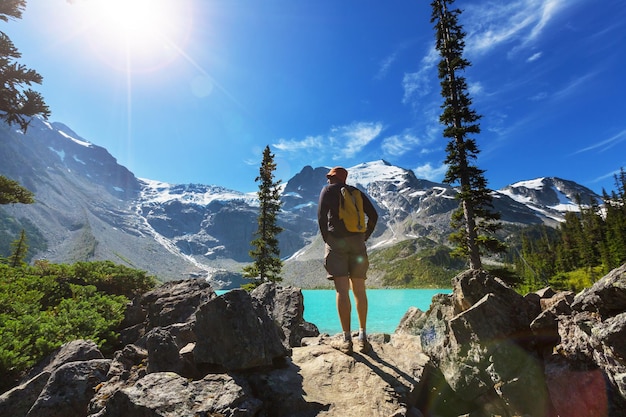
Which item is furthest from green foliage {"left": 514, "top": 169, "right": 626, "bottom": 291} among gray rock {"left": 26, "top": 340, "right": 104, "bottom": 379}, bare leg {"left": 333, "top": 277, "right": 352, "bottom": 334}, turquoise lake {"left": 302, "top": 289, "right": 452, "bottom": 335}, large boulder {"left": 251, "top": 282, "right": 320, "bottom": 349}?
gray rock {"left": 26, "top": 340, "right": 104, "bottom": 379}

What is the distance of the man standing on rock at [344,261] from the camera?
20.7 feet

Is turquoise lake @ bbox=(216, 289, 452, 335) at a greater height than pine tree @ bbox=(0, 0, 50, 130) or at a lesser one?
lesser

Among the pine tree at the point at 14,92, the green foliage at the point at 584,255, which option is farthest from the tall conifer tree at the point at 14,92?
the green foliage at the point at 584,255

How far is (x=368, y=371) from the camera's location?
18.8ft

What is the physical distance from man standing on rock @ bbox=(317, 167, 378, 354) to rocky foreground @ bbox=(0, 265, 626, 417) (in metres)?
0.62

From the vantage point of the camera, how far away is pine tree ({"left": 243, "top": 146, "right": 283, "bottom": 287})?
Result: 3002 centimetres

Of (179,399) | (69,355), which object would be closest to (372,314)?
(69,355)

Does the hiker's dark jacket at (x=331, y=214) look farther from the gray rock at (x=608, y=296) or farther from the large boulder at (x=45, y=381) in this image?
the large boulder at (x=45, y=381)

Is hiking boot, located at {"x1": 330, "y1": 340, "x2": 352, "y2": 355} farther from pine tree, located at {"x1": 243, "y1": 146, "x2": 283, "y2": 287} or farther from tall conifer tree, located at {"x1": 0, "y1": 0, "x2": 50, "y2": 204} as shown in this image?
pine tree, located at {"x1": 243, "y1": 146, "x2": 283, "y2": 287}

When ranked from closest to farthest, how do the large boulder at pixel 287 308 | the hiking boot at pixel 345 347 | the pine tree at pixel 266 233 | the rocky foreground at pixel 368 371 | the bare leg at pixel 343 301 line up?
the rocky foreground at pixel 368 371 → the bare leg at pixel 343 301 → the hiking boot at pixel 345 347 → the large boulder at pixel 287 308 → the pine tree at pixel 266 233

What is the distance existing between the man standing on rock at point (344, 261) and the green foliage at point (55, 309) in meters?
6.59

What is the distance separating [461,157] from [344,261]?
18.6 metres

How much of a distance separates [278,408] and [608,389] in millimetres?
4662

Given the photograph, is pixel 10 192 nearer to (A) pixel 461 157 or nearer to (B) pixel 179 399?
(B) pixel 179 399
